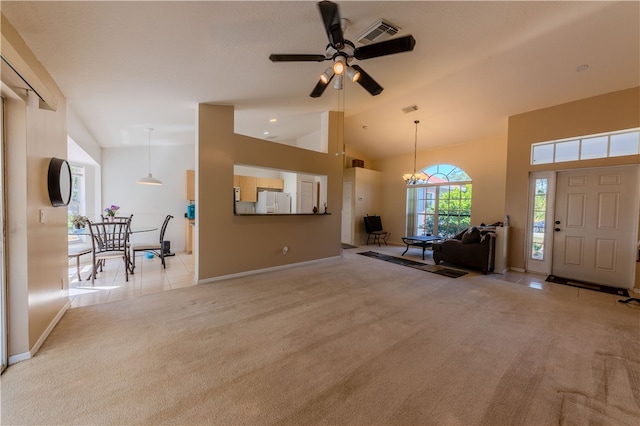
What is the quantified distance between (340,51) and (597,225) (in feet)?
16.4

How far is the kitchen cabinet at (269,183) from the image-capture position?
7.14 metres

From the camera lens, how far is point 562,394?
5.48 feet

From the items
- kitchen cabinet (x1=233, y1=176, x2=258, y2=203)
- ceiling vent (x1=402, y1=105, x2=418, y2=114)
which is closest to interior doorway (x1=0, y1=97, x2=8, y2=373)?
kitchen cabinet (x1=233, y1=176, x2=258, y2=203)

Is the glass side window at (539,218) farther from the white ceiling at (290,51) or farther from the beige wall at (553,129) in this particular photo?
the white ceiling at (290,51)

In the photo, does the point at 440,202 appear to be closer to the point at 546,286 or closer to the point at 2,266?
the point at 546,286

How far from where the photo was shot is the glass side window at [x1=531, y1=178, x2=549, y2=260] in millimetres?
4613

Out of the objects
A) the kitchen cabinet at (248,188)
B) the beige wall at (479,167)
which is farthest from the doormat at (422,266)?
the kitchen cabinet at (248,188)

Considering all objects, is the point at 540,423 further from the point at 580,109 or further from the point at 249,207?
the point at 249,207

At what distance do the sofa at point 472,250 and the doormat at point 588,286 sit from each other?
3.02 feet

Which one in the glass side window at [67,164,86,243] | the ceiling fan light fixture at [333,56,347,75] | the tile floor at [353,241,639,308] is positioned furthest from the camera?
the glass side window at [67,164,86,243]

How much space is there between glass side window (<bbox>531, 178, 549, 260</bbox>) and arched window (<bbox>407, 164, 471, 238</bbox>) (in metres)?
1.97

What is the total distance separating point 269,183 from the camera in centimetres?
733

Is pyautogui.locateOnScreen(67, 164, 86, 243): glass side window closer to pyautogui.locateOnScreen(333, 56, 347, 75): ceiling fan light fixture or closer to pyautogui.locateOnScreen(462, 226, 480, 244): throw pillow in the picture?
pyautogui.locateOnScreen(333, 56, 347, 75): ceiling fan light fixture

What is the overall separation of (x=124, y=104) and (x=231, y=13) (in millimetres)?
2448
